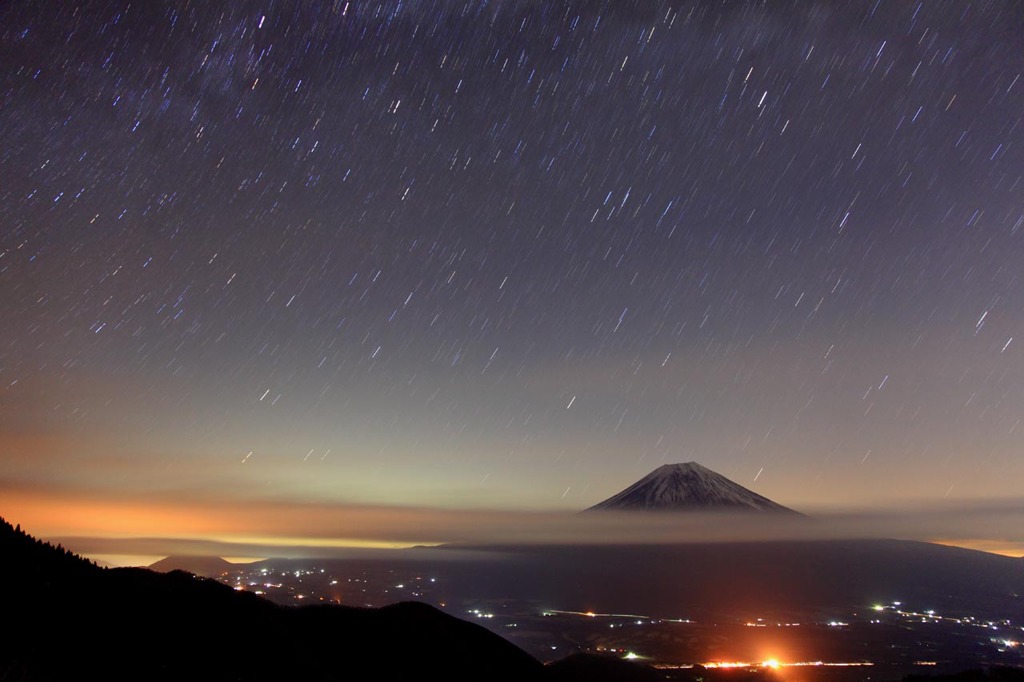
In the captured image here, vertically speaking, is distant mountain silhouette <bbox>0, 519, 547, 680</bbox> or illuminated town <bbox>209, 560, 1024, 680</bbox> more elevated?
distant mountain silhouette <bbox>0, 519, 547, 680</bbox>

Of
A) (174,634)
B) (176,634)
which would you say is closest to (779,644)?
(176,634)

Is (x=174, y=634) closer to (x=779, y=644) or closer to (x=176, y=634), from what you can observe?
(x=176, y=634)

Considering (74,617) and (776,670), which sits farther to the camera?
(776,670)

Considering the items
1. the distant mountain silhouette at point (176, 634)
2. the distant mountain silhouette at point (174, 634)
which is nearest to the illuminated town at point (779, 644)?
the distant mountain silhouette at point (176, 634)

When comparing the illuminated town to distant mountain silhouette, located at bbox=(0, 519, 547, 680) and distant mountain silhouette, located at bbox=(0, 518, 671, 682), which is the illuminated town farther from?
distant mountain silhouette, located at bbox=(0, 519, 547, 680)

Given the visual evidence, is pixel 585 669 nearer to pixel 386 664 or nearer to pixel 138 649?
pixel 386 664

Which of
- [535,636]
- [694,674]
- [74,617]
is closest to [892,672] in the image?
[694,674]

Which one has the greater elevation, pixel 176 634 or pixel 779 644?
pixel 176 634

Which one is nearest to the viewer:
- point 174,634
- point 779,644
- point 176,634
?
point 174,634

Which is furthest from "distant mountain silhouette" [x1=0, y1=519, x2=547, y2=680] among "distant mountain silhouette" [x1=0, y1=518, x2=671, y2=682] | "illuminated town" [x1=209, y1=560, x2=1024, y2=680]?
"illuminated town" [x1=209, y1=560, x2=1024, y2=680]

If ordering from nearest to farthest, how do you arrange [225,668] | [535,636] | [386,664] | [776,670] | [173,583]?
[225,668]
[173,583]
[386,664]
[776,670]
[535,636]

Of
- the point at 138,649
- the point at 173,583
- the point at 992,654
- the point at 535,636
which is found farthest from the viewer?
the point at 535,636
